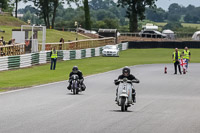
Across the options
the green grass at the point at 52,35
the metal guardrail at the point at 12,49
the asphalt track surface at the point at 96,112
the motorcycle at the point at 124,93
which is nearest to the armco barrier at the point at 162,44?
Result: the green grass at the point at 52,35

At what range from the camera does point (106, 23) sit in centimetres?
16850

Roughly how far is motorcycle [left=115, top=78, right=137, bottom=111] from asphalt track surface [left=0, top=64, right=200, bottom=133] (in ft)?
1.00

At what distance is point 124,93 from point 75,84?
5.75 metres

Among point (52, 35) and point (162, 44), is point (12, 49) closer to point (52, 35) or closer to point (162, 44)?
point (52, 35)

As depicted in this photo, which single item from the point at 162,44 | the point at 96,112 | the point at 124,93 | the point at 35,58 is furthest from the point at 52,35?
the point at 96,112

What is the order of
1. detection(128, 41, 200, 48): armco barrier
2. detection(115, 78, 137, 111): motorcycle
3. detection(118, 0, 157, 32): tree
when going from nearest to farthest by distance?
1. detection(115, 78, 137, 111): motorcycle
2. detection(128, 41, 200, 48): armco barrier
3. detection(118, 0, 157, 32): tree

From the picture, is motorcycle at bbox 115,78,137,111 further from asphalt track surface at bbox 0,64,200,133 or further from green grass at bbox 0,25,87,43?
green grass at bbox 0,25,87,43

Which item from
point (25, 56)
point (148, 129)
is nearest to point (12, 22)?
point (25, 56)

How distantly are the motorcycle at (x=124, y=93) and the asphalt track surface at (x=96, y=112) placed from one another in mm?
306

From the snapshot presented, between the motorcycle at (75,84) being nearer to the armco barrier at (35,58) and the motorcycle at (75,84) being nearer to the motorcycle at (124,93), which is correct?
the motorcycle at (124,93)

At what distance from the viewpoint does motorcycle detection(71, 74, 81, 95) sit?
2014 centimetres

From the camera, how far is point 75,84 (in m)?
20.5

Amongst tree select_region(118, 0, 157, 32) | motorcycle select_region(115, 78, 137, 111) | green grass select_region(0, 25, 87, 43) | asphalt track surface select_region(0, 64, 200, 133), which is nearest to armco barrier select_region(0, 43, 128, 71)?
asphalt track surface select_region(0, 64, 200, 133)

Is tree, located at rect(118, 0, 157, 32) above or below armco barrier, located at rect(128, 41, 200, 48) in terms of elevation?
above
